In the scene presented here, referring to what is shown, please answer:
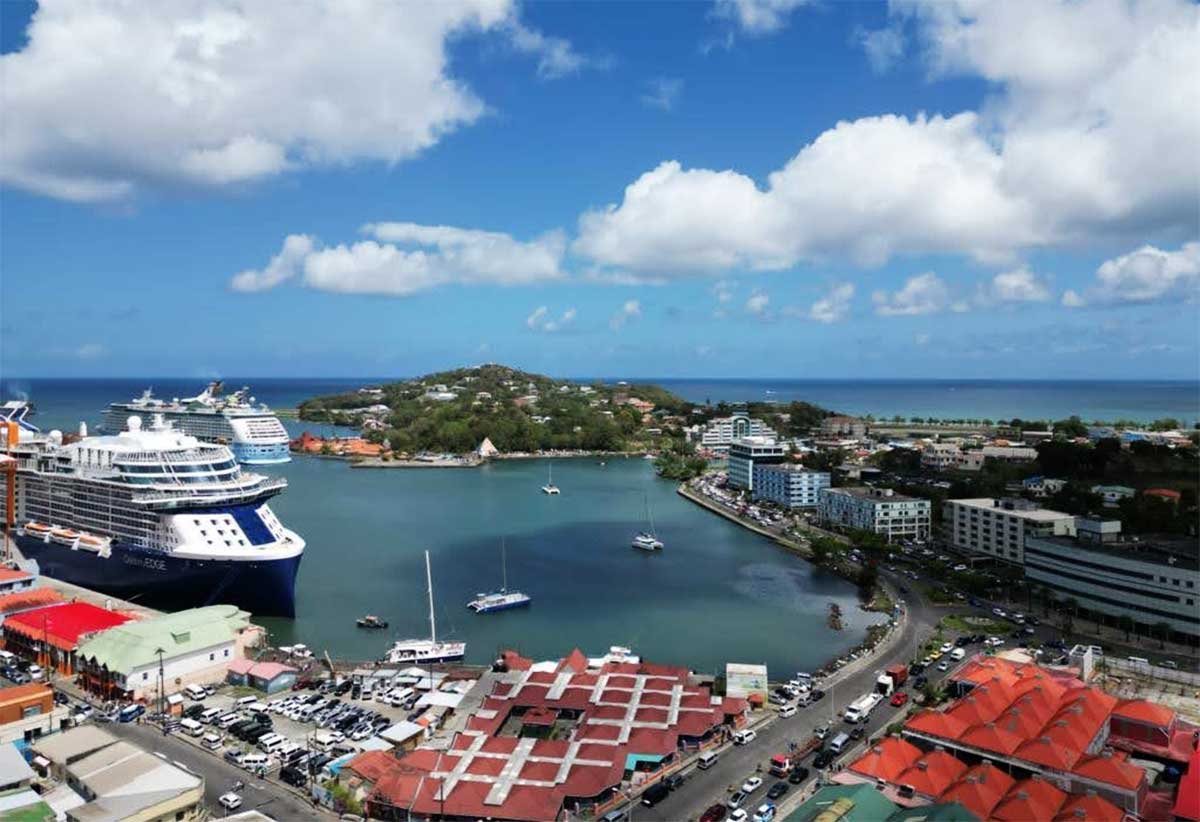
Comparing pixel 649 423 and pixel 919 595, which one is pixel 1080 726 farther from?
Result: pixel 649 423

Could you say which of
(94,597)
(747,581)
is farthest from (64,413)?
(747,581)

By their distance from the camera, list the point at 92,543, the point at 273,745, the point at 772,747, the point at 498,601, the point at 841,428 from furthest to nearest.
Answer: the point at 841,428
the point at 498,601
the point at 92,543
the point at 772,747
the point at 273,745

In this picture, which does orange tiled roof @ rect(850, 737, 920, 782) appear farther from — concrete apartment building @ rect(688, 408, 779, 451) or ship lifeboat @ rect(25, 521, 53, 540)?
concrete apartment building @ rect(688, 408, 779, 451)

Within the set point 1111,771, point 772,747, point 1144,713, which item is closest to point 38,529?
point 772,747

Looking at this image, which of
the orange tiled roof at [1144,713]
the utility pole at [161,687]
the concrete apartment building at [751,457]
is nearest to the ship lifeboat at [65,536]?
the utility pole at [161,687]

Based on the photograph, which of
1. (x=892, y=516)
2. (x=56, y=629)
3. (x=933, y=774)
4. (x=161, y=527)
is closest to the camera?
(x=933, y=774)

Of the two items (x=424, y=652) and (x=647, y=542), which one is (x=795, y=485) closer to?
(x=647, y=542)
